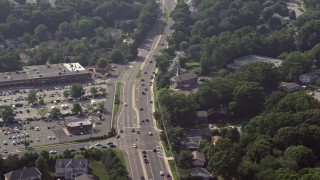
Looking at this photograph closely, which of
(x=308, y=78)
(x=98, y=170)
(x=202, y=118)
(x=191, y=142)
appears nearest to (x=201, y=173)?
(x=191, y=142)

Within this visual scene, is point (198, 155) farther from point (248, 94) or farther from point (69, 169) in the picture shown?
point (248, 94)

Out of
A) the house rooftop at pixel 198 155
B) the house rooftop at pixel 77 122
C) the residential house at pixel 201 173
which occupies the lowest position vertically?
the house rooftop at pixel 77 122

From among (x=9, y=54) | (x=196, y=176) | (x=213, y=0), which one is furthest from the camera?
(x=213, y=0)

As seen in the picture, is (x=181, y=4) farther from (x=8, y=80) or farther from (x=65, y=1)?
(x=8, y=80)

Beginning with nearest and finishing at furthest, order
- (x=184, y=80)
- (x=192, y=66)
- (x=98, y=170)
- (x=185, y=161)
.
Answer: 1. (x=98, y=170)
2. (x=185, y=161)
3. (x=184, y=80)
4. (x=192, y=66)

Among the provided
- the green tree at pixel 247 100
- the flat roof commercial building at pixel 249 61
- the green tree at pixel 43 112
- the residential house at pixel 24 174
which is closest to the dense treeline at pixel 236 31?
the flat roof commercial building at pixel 249 61

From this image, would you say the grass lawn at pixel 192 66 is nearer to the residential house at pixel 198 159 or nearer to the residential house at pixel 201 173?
the residential house at pixel 198 159

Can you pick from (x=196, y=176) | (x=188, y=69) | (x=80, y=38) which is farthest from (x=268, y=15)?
(x=196, y=176)
